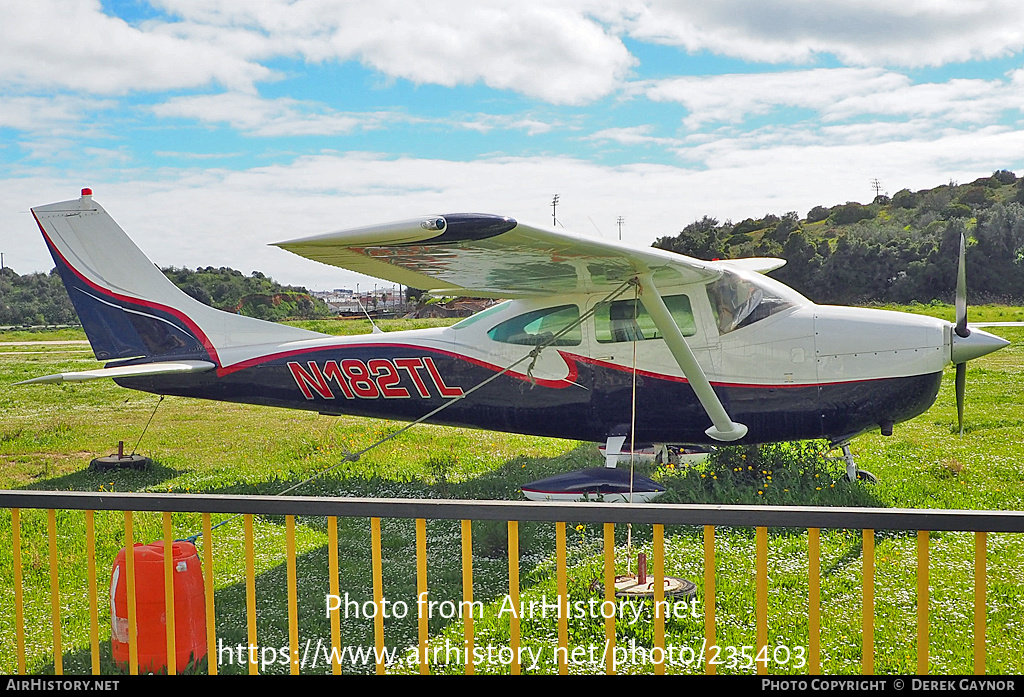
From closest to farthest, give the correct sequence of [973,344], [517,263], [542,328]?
[517,263]
[973,344]
[542,328]

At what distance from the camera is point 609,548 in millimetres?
2316

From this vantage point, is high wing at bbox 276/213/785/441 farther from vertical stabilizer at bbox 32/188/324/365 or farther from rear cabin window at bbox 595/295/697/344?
vertical stabilizer at bbox 32/188/324/365

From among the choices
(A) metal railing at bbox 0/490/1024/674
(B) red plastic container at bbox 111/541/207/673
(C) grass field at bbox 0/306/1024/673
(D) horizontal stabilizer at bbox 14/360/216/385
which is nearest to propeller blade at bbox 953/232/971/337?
(C) grass field at bbox 0/306/1024/673

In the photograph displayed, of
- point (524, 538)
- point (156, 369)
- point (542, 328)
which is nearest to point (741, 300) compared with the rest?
Result: point (542, 328)

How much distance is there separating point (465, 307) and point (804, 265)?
57.7 feet

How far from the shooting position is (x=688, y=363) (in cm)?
659

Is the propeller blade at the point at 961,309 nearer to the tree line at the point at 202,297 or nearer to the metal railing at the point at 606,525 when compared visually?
the metal railing at the point at 606,525

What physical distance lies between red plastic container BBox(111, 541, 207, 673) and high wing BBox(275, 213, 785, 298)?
164cm

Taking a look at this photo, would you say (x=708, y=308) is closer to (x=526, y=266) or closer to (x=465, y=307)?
(x=526, y=266)

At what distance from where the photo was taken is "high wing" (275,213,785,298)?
4129mm

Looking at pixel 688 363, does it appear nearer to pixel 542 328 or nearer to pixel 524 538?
pixel 542 328

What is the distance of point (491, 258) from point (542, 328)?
1.68m

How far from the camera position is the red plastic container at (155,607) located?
144 inches
